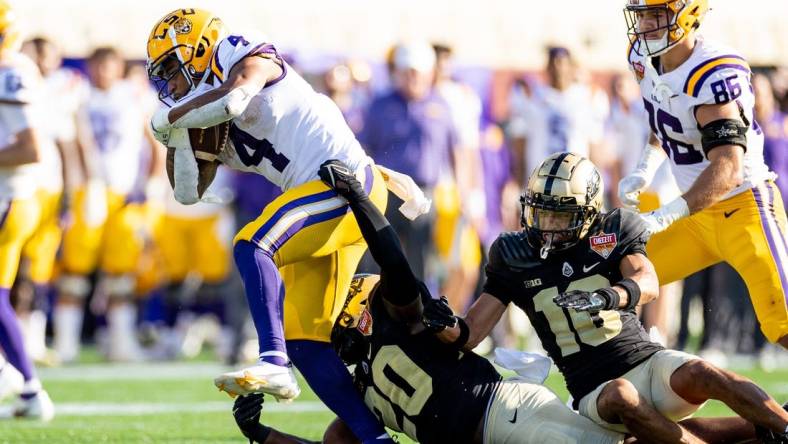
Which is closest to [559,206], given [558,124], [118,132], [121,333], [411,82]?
[411,82]

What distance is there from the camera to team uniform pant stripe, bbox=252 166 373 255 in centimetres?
455

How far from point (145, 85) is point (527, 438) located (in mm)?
7524

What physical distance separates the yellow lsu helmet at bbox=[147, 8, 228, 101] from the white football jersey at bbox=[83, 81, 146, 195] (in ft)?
17.5

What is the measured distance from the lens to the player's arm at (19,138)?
253 inches

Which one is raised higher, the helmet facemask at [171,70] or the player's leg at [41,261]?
the helmet facemask at [171,70]

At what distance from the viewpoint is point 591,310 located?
13.9ft

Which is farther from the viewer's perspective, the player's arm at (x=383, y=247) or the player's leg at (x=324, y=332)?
the player's leg at (x=324, y=332)

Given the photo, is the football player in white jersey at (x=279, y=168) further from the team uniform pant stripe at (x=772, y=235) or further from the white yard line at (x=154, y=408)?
the white yard line at (x=154, y=408)

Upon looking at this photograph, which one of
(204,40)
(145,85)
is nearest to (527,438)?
(204,40)

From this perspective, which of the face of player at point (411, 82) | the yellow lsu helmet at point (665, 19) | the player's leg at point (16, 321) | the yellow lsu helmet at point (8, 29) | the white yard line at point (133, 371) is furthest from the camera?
the face of player at point (411, 82)

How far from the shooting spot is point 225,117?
451 cm

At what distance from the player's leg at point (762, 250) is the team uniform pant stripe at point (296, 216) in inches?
62.5

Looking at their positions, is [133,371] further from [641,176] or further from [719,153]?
[719,153]

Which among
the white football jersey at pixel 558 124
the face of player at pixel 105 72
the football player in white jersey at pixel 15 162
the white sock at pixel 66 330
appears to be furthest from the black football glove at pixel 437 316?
the face of player at pixel 105 72
